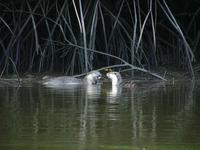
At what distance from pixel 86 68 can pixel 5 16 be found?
3.44 metres

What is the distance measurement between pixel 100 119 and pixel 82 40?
639cm

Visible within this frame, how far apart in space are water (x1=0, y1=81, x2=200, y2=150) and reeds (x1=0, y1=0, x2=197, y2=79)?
296 centimetres

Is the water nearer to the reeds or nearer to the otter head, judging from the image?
the otter head

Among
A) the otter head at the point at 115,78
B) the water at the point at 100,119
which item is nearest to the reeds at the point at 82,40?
the otter head at the point at 115,78

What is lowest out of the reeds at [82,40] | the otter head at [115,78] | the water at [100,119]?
the water at [100,119]

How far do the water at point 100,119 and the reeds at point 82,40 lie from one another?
2962mm

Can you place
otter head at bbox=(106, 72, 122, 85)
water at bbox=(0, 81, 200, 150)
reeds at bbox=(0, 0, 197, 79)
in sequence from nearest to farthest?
water at bbox=(0, 81, 200, 150), otter head at bbox=(106, 72, 122, 85), reeds at bbox=(0, 0, 197, 79)

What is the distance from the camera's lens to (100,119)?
21.2 ft

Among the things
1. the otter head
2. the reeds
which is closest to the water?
the otter head

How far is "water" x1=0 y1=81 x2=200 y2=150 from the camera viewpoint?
5.28 metres

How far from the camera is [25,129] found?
5.90 metres

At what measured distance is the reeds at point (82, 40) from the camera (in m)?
12.5

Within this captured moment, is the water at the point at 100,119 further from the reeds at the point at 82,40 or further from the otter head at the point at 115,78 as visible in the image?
the reeds at the point at 82,40

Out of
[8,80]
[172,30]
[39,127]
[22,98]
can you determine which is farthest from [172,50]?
[39,127]
